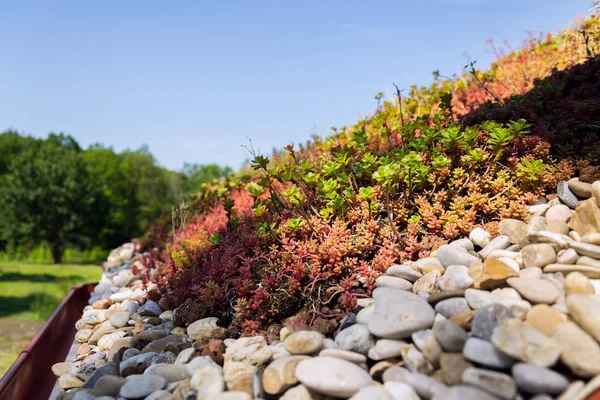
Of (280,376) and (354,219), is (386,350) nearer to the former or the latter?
(280,376)

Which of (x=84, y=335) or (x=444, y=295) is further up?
(x=444, y=295)

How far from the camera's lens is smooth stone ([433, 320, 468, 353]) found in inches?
99.6

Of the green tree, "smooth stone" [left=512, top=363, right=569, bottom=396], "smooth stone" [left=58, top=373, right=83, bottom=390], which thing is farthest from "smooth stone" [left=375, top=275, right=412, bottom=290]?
the green tree

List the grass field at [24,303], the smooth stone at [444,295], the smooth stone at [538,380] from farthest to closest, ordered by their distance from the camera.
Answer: the grass field at [24,303], the smooth stone at [444,295], the smooth stone at [538,380]

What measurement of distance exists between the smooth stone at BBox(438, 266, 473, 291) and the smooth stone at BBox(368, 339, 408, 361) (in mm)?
510

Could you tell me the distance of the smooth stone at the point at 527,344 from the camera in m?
2.27

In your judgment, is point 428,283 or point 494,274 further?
point 428,283

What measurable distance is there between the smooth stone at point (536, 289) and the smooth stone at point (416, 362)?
679 mm

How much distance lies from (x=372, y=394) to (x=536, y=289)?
1.11m

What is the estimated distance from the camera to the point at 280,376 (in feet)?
8.67

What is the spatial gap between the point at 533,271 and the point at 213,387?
76.2 inches

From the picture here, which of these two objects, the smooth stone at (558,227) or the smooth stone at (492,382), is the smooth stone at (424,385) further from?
the smooth stone at (558,227)

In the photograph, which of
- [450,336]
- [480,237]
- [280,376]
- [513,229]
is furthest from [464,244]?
[280,376]

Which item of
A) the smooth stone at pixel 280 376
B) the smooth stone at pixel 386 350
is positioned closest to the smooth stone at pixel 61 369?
the smooth stone at pixel 280 376
